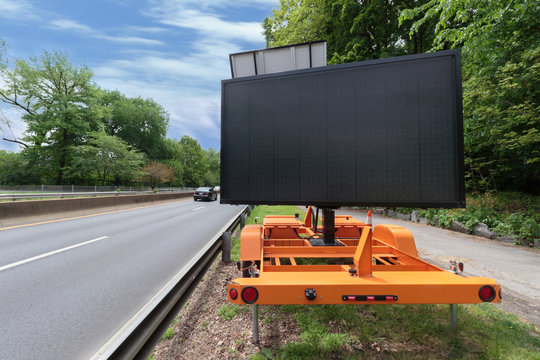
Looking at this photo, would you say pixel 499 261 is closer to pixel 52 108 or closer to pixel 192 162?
pixel 52 108

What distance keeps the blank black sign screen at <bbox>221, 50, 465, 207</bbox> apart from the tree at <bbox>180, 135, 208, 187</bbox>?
7354cm

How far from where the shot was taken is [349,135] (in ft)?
7.09

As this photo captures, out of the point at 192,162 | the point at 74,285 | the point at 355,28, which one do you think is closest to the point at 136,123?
the point at 192,162

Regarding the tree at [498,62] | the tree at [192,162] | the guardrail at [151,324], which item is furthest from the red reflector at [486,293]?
the tree at [192,162]

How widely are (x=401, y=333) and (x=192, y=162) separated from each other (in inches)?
3029

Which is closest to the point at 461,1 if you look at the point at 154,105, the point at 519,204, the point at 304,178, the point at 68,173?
the point at 519,204

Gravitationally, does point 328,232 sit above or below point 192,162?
below

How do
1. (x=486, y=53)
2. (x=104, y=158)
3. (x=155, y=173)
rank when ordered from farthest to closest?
(x=155, y=173), (x=104, y=158), (x=486, y=53)

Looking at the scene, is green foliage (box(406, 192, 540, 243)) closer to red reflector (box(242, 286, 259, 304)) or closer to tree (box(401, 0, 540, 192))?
tree (box(401, 0, 540, 192))

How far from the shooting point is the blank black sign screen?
2037 millimetres

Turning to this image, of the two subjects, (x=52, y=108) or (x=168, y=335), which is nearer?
(x=168, y=335)

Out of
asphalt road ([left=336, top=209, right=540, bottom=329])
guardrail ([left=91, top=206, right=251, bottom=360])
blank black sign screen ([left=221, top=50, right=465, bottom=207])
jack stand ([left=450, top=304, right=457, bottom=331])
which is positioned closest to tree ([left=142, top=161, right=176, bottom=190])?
asphalt road ([left=336, top=209, right=540, bottom=329])

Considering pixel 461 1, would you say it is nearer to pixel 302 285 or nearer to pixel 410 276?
pixel 410 276

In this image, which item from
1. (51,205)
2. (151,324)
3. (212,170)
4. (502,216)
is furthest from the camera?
(212,170)
